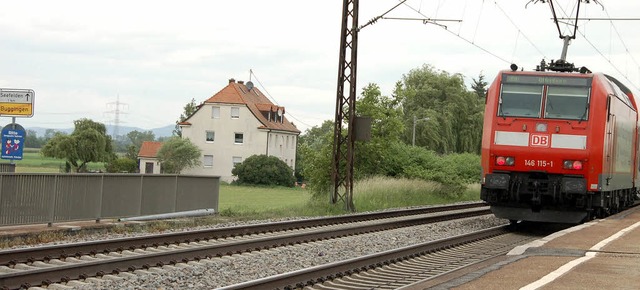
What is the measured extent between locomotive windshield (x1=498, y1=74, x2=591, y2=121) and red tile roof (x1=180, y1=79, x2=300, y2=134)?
70.4 metres

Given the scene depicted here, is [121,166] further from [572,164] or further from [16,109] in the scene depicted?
[572,164]

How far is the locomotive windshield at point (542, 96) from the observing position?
20281 millimetres

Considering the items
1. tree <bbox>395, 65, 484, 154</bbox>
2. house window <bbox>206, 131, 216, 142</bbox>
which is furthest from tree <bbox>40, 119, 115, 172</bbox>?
tree <bbox>395, 65, 484, 154</bbox>

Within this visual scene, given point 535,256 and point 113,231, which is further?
point 113,231

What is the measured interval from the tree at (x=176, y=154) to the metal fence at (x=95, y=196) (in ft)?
204

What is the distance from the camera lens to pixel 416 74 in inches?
3029

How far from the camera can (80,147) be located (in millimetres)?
87188

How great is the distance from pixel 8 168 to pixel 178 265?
9613 mm

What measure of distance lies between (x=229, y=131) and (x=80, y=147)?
14237 millimetres

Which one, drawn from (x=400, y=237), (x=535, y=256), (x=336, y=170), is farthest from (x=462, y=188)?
(x=535, y=256)

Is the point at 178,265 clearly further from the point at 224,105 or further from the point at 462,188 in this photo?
the point at 224,105

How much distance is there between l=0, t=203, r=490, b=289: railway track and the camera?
→ 11230 mm

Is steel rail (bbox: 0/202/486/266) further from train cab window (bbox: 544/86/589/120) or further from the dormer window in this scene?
the dormer window

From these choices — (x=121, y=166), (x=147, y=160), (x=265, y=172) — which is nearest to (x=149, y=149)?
(x=147, y=160)
